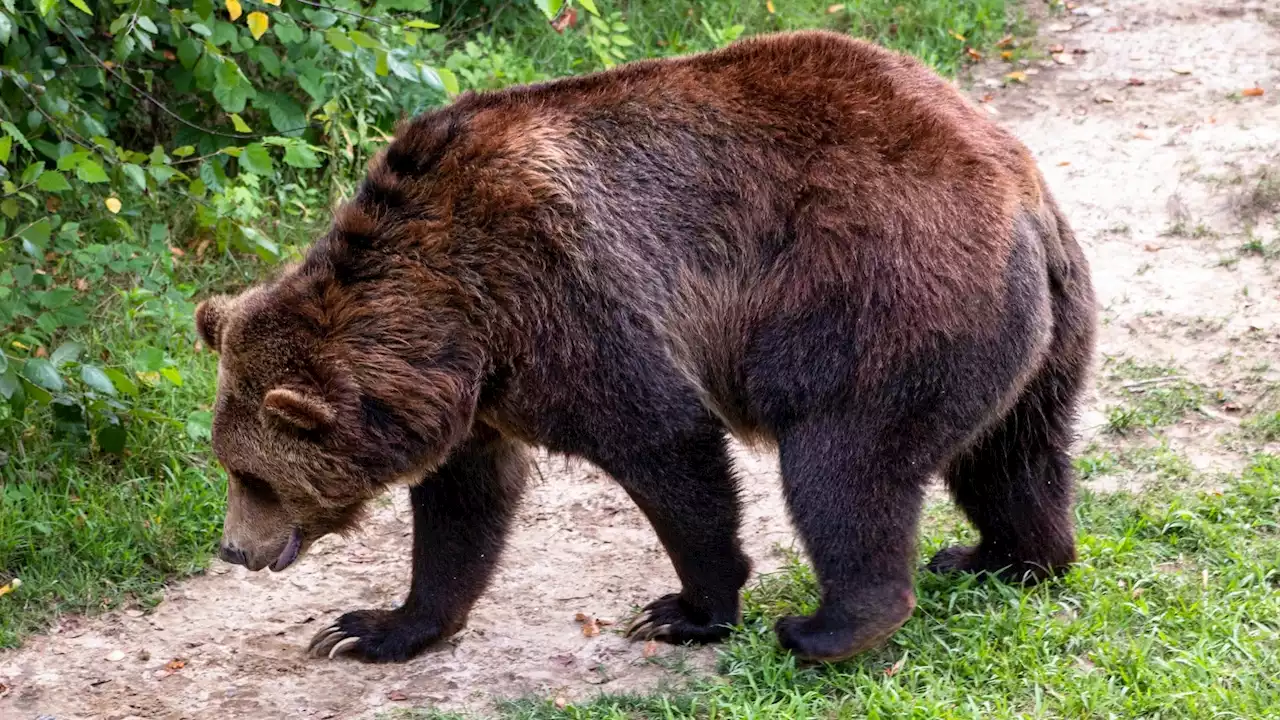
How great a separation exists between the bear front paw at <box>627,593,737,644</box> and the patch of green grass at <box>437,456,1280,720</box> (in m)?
0.08

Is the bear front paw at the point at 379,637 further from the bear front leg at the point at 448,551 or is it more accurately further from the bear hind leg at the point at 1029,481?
the bear hind leg at the point at 1029,481

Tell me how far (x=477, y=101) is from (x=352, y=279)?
0.68m

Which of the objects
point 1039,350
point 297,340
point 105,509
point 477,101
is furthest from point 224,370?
point 1039,350

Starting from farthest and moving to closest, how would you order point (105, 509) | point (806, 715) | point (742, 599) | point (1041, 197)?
point (105, 509)
point (742, 599)
point (1041, 197)
point (806, 715)

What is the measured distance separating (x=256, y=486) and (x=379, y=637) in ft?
2.54

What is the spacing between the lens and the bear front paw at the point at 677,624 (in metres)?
4.51

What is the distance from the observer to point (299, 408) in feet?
13.2

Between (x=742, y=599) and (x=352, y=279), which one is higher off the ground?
(x=352, y=279)

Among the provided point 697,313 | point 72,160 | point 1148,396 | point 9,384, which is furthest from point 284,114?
point 1148,396

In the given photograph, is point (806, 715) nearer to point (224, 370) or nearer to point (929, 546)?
point (929, 546)

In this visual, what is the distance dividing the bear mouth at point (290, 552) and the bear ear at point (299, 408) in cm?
49

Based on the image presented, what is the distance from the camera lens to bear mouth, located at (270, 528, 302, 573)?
4422 millimetres

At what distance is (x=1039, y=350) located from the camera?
4.10 m

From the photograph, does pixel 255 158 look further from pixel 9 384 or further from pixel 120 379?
pixel 9 384
